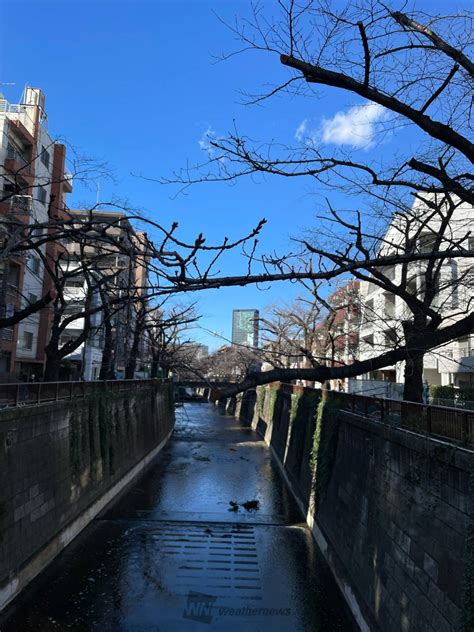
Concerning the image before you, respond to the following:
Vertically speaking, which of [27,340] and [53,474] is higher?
[27,340]

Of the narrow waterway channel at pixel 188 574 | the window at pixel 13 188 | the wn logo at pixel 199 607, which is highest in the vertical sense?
the window at pixel 13 188

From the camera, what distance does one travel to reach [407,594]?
8242 millimetres

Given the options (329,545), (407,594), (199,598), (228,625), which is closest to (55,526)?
(199,598)

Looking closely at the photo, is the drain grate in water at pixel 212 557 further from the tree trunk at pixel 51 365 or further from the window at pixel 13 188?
the window at pixel 13 188

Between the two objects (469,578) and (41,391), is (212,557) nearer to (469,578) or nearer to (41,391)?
(41,391)

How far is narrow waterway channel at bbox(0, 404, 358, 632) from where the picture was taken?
11219mm

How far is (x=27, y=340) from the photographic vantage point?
118 ft

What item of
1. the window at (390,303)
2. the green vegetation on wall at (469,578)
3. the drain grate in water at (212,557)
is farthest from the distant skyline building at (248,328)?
the window at (390,303)

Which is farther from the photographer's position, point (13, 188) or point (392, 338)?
point (13, 188)

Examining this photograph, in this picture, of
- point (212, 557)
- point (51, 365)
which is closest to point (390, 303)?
point (51, 365)

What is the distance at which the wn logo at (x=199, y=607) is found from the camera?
11469 mm

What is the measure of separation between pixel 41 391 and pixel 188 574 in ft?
21.5

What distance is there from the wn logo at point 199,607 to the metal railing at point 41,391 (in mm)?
6415

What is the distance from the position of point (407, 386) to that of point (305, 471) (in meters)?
8.67
